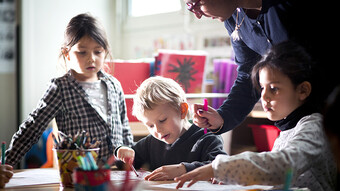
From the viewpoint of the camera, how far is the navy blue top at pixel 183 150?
139 cm

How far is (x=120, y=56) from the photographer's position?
12.0 feet

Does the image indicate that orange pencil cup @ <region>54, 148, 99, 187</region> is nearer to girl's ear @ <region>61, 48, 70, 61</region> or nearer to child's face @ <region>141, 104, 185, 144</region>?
child's face @ <region>141, 104, 185, 144</region>

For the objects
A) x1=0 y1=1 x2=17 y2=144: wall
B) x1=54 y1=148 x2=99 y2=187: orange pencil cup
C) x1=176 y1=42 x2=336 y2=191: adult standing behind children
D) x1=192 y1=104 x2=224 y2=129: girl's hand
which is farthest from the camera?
x1=0 y1=1 x2=17 y2=144: wall

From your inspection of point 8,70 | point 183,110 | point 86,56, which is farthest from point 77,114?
point 8,70

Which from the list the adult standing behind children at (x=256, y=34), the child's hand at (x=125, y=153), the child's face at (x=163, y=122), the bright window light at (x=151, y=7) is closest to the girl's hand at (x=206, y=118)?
the adult standing behind children at (x=256, y=34)

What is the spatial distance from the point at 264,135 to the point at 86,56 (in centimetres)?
112

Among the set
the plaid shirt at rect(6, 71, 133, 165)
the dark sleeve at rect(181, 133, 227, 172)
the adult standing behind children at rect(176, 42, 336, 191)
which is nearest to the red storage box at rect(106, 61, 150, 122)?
the plaid shirt at rect(6, 71, 133, 165)

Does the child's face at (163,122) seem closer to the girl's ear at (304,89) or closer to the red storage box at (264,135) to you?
the girl's ear at (304,89)

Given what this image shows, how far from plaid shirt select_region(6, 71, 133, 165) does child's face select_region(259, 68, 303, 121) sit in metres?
0.79

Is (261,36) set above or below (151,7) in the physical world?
below

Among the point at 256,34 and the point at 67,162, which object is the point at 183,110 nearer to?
the point at 256,34

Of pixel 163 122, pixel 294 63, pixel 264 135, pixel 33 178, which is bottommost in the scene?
pixel 264 135

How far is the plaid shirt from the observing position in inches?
61.9

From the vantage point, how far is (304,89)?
1049mm
